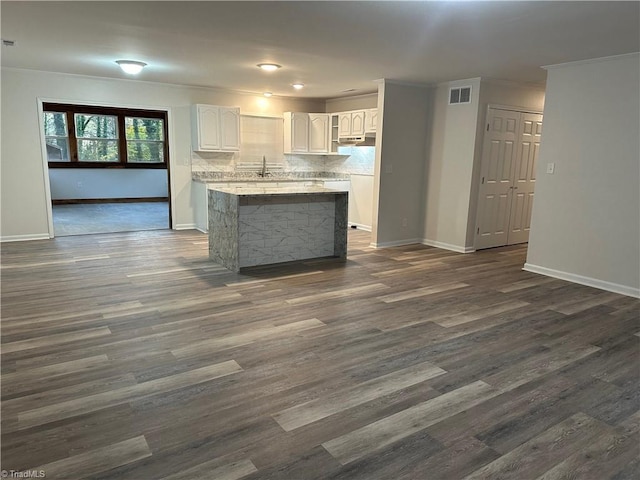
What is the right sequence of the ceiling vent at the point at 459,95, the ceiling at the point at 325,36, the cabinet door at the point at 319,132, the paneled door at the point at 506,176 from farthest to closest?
the cabinet door at the point at 319,132, the paneled door at the point at 506,176, the ceiling vent at the point at 459,95, the ceiling at the point at 325,36

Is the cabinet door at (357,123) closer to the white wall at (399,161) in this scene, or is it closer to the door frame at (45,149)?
the white wall at (399,161)

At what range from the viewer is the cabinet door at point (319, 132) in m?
8.38

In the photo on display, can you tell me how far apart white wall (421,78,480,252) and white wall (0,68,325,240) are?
394cm

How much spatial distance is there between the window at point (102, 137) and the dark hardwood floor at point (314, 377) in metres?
6.53

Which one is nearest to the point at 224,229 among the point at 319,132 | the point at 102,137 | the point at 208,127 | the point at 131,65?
the point at 131,65

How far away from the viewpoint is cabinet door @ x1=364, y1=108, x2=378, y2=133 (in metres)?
7.22

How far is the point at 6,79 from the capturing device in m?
5.95

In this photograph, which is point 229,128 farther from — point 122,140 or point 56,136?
point 56,136

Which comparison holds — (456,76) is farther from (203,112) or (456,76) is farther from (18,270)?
(18,270)

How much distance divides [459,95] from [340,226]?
250 cm

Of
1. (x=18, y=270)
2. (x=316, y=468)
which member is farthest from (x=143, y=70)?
(x=316, y=468)

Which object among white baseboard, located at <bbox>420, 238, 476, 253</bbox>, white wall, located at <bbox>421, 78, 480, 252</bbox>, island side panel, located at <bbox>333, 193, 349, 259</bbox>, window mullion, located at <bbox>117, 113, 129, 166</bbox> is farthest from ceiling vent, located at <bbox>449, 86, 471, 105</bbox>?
window mullion, located at <bbox>117, 113, 129, 166</bbox>

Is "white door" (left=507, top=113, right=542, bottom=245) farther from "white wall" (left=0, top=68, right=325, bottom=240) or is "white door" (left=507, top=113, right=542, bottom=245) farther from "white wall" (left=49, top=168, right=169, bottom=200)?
"white wall" (left=49, top=168, right=169, bottom=200)

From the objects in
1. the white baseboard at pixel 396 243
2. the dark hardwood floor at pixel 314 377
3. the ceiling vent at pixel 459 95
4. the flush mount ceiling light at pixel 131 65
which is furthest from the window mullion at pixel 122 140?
the ceiling vent at pixel 459 95
